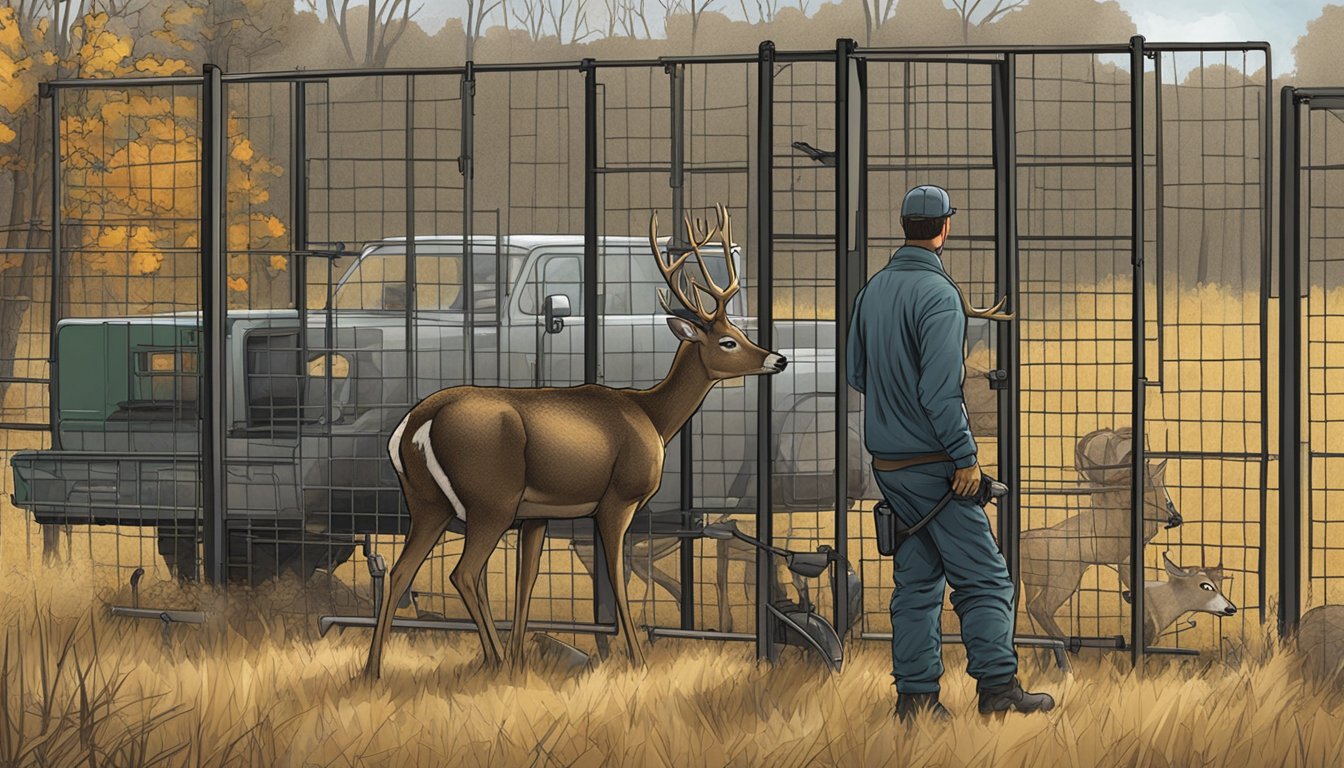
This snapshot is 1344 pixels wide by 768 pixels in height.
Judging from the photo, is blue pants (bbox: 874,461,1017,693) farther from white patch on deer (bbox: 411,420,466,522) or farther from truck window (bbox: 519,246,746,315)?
truck window (bbox: 519,246,746,315)

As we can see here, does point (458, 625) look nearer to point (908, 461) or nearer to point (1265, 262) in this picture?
point (908, 461)

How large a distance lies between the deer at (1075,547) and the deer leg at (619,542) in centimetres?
200

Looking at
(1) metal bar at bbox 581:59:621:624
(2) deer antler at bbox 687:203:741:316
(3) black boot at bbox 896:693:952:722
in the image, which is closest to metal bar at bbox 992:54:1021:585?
(3) black boot at bbox 896:693:952:722

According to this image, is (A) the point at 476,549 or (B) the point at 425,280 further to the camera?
(B) the point at 425,280

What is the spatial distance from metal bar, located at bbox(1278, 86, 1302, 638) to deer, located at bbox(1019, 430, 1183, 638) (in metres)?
0.67

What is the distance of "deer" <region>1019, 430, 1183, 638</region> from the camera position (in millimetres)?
6879

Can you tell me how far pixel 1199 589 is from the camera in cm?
687

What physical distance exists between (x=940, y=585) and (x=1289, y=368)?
2.01 meters

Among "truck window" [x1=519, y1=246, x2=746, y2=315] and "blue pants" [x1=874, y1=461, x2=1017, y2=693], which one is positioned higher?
"truck window" [x1=519, y1=246, x2=746, y2=315]

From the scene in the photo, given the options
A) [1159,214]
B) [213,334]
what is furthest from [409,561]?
[1159,214]

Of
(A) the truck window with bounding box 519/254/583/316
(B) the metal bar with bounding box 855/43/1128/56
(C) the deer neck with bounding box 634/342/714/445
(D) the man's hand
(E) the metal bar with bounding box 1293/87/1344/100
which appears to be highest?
(B) the metal bar with bounding box 855/43/1128/56

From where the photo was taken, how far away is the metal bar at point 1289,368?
20.3 feet

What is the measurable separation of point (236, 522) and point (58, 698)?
179cm

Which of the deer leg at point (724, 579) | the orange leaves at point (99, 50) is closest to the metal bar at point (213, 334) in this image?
the deer leg at point (724, 579)
